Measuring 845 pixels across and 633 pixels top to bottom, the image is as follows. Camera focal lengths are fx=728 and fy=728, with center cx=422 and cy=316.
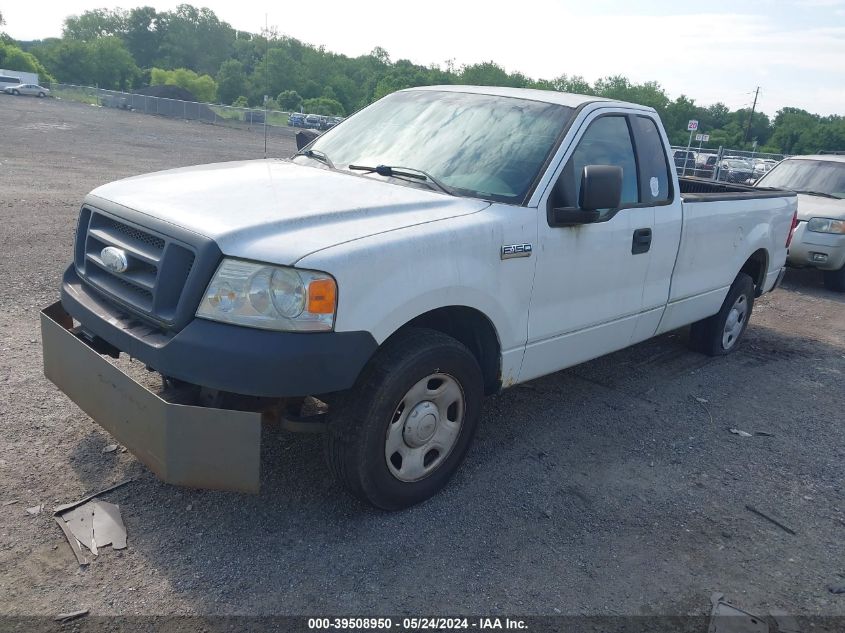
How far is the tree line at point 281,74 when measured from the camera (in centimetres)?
9219

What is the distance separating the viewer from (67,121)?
3403cm

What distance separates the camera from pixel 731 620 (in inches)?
120

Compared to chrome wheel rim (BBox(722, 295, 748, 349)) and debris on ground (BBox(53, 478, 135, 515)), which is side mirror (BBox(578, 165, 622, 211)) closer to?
debris on ground (BBox(53, 478, 135, 515))

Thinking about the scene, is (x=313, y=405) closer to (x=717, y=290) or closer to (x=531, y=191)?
(x=531, y=191)

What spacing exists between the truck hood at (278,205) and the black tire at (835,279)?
327 inches

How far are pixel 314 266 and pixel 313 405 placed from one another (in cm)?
136

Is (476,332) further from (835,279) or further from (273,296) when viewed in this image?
(835,279)

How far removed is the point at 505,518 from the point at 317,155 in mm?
2529

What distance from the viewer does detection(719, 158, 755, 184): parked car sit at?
2609 centimetres

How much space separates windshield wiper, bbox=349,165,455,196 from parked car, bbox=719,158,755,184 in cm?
2416

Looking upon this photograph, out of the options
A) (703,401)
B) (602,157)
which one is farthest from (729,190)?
(602,157)

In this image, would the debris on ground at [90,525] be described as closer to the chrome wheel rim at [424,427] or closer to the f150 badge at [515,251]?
the chrome wheel rim at [424,427]

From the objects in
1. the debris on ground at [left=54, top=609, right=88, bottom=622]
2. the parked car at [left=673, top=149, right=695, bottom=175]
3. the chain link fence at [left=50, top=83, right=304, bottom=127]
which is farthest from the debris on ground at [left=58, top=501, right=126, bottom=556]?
the chain link fence at [left=50, top=83, right=304, bottom=127]

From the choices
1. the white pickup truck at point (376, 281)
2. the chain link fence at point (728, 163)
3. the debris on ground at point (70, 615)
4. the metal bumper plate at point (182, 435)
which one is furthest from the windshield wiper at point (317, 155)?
the chain link fence at point (728, 163)
